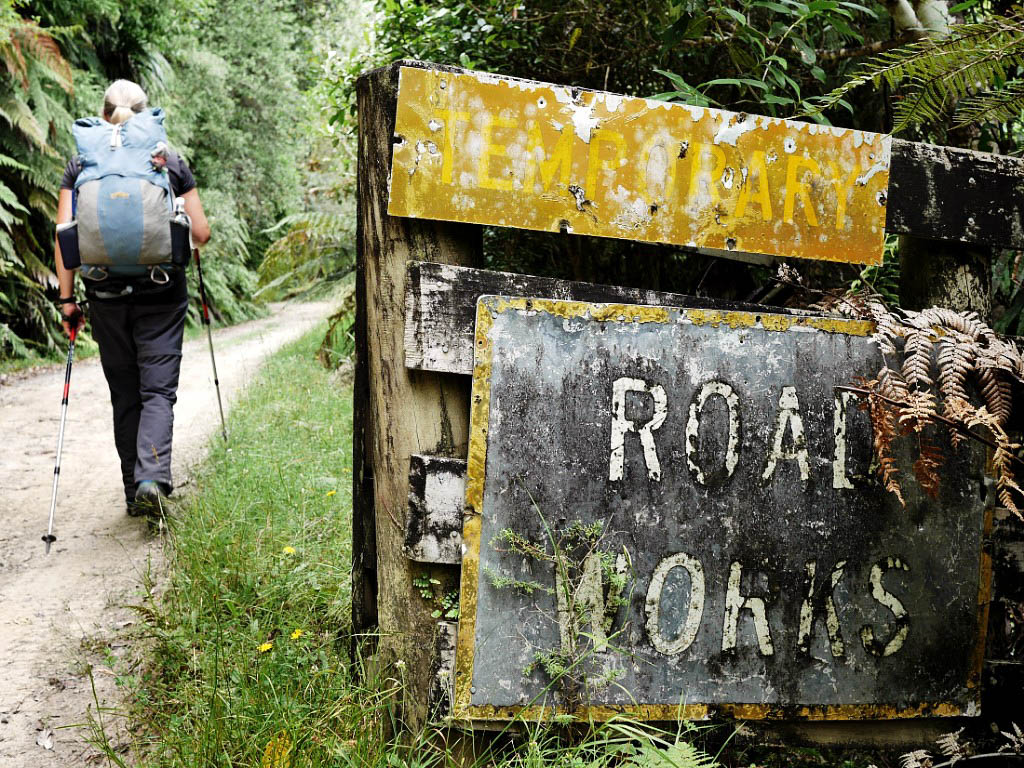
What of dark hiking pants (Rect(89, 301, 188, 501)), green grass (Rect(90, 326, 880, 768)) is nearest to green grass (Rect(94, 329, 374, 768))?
green grass (Rect(90, 326, 880, 768))

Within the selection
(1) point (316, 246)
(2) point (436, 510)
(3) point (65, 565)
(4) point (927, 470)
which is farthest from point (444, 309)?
(1) point (316, 246)

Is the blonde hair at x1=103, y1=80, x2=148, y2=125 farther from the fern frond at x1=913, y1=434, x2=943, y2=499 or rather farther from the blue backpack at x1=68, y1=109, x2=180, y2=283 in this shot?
the fern frond at x1=913, y1=434, x2=943, y2=499

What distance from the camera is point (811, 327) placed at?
6.82 ft

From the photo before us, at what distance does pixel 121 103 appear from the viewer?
430cm

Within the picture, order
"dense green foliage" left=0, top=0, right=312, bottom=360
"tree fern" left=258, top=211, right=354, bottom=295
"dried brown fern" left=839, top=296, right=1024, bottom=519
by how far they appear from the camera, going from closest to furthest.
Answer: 1. "dried brown fern" left=839, top=296, right=1024, bottom=519
2. "tree fern" left=258, top=211, right=354, bottom=295
3. "dense green foliage" left=0, top=0, right=312, bottom=360

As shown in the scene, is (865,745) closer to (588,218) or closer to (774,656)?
(774,656)

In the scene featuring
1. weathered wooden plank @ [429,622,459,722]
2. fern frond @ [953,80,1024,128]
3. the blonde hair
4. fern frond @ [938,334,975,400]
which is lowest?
weathered wooden plank @ [429,622,459,722]

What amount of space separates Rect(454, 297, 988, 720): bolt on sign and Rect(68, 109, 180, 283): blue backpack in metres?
2.85

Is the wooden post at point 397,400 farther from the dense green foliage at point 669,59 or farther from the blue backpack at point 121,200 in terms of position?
the blue backpack at point 121,200

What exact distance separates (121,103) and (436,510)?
3.55 m

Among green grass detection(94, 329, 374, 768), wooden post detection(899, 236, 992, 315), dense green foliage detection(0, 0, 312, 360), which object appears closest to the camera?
green grass detection(94, 329, 374, 768)

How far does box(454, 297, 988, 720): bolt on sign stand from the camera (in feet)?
6.37

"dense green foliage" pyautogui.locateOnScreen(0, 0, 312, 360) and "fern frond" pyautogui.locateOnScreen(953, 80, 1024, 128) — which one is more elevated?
"dense green foliage" pyautogui.locateOnScreen(0, 0, 312, 360)

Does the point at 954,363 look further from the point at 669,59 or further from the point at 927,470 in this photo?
the point at 669,59
